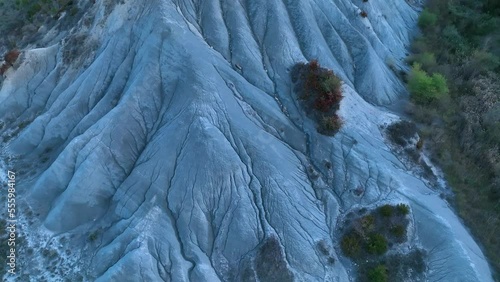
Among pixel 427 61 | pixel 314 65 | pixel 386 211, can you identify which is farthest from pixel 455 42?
pixel 386 211

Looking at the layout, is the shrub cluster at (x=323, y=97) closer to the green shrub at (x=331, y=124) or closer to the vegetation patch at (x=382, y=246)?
the green shrub at (x=331, y=124)

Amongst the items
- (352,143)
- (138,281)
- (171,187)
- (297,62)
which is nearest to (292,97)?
(297,62)

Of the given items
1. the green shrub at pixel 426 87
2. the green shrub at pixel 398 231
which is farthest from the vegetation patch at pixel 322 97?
the green shrub at pixel 426 87

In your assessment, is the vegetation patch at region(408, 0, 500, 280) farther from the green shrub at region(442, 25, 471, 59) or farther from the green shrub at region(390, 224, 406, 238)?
the green shrub at region(390, 224, 406, 238)

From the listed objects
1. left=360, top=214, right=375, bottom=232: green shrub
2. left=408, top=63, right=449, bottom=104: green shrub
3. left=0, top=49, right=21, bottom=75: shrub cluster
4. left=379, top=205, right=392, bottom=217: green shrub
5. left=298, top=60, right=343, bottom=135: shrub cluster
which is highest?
left=0, top=49, right=21, bottom=75: shrub cluster

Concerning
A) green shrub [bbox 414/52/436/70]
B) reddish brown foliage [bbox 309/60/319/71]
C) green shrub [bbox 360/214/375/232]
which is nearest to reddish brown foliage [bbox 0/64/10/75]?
reddish brown foliage [bbox 309/60/319/71]
